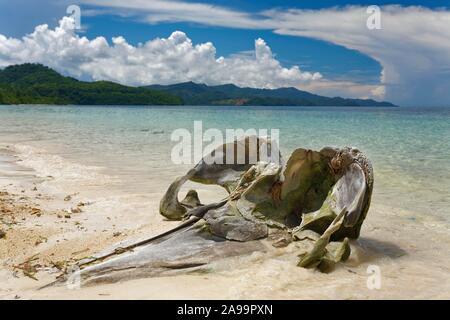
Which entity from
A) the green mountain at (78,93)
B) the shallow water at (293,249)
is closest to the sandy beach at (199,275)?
the shallow water at (293,249)

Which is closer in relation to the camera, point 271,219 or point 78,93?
point 271,219

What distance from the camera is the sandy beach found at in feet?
14.2

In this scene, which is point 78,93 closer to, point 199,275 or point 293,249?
point 293,249

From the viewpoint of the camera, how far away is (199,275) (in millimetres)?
4730

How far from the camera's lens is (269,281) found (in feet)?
14.9

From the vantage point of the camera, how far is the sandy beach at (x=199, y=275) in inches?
171

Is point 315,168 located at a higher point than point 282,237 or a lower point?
higher

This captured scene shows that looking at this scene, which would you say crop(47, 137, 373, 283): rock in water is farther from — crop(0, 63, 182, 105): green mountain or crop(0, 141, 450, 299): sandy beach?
crop(0, 63, 182, 105): green mountain

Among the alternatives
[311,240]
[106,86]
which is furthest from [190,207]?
[106,86]

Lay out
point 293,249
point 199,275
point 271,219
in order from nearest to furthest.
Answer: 1. point 199,275
2. point 293,249
3. point 271,219

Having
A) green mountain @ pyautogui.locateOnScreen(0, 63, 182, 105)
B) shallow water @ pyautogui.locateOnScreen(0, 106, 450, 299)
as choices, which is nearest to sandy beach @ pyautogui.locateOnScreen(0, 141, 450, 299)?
shallow water @ pyautogui.locateOnScreen(0, 106, 450, 299)

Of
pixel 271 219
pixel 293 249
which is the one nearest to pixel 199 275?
pixel 293 249
